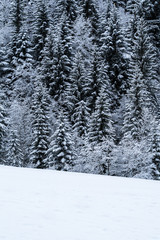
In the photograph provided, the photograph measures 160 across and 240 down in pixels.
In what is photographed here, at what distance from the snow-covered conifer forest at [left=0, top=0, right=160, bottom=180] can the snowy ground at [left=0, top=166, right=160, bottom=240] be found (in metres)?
14.7

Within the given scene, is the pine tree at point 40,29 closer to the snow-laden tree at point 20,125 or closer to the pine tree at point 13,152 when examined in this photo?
the snow-laden tree at point 20,125

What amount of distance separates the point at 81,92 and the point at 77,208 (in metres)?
30.7

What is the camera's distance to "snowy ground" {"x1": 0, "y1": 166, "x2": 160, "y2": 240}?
15.5 ft

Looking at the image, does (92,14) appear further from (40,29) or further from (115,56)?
(115,56)

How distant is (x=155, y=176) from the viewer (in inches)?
858

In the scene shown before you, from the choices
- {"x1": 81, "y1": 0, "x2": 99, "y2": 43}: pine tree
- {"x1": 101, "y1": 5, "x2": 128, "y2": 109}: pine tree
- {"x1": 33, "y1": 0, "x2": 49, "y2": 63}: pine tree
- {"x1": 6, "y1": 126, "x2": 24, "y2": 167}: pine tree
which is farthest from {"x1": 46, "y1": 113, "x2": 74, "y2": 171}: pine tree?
{"x1": 81, "y1": 0, "x2": 99, "y2": 43}: pine tree

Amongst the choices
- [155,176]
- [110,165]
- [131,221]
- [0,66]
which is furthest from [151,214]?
[0,66]

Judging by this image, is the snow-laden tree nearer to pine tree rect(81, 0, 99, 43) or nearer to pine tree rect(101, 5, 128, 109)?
pine tree rect(101, 5, 128, 109)

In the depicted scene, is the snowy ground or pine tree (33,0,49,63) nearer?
the snowy ground

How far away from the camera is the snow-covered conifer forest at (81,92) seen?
993 inches

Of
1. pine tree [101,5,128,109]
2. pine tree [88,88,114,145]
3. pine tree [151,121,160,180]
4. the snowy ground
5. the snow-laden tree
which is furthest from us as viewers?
pine tree [101,5,128,109]

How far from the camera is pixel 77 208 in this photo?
19.7 ft

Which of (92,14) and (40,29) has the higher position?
(92,14)

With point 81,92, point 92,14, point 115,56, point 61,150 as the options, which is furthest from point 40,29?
point 61,150
